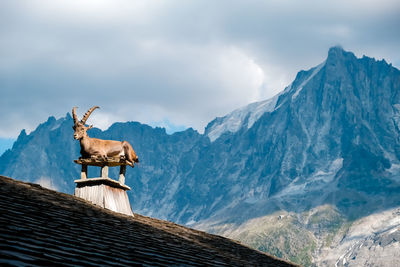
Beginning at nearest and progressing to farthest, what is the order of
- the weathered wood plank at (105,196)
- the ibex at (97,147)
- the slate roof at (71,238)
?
the slate roof at (71,238) → the weathered wood plank at (105,196) → the ibex at (97,147)

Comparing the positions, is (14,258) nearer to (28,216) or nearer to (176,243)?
(28,216)

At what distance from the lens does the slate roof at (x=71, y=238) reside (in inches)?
265

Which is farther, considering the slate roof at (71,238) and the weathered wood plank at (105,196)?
the weathered wood plank at (105,196)

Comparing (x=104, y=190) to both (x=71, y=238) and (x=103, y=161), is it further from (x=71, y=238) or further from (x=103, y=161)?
(x=71, y=238)

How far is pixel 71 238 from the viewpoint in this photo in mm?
8555

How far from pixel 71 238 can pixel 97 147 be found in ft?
27.5

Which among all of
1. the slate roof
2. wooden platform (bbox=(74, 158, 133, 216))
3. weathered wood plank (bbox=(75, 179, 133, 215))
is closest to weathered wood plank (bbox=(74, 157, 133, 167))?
wooden platform (bbox=(74, 158, 133, 216))

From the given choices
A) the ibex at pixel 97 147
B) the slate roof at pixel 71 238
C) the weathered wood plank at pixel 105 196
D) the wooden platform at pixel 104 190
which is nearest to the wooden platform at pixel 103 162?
the wooden platform at pixel 104 190

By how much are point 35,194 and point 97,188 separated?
11.0ft

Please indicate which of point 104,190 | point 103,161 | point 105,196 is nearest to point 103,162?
point 103,161

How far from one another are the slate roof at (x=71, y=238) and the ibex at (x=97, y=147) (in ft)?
9.03

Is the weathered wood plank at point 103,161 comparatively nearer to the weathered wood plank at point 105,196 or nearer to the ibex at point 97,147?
the ibex at point 97,147

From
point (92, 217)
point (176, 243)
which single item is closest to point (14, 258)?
point (92, 217)

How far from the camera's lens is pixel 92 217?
40.0 ft
